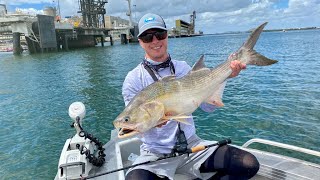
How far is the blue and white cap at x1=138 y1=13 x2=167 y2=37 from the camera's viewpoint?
167 inches

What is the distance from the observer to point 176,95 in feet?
12.1

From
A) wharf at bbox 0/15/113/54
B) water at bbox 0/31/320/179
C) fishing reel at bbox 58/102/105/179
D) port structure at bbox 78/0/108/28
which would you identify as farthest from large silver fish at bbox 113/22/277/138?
port structure at bbox 78/0/108/28

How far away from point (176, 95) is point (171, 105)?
139 millimetres

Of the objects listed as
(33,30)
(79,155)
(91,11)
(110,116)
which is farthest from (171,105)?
(91,11)

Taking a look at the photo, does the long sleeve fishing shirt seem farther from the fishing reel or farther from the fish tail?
the fishing reel

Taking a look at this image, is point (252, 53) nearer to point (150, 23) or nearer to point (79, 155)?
point (150, 23)

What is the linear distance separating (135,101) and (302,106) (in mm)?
12879

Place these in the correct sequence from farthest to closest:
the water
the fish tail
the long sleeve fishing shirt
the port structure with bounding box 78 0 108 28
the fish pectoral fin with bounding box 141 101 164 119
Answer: the port structure with bounding box 78 0 108 28
the water
the long sleeve fishing shirt
the fish tail
the fish pectoral fin with bounding box 141 101 164 119

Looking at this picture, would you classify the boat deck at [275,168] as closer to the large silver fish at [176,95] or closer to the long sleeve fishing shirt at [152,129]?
the long sleeve fishing shirt at [152,129]

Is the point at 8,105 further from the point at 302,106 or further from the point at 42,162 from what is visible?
the point at 302,106

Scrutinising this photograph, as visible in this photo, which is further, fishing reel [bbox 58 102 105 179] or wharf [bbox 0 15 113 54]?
wharf [bbox 0 15 113 54]

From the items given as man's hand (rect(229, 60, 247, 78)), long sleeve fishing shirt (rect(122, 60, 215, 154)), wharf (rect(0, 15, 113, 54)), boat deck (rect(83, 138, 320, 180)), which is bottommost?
boat deck (rect(83, 138, 320, 180))

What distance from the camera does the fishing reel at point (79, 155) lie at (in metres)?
4.99

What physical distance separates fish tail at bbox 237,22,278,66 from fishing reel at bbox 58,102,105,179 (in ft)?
10.3
